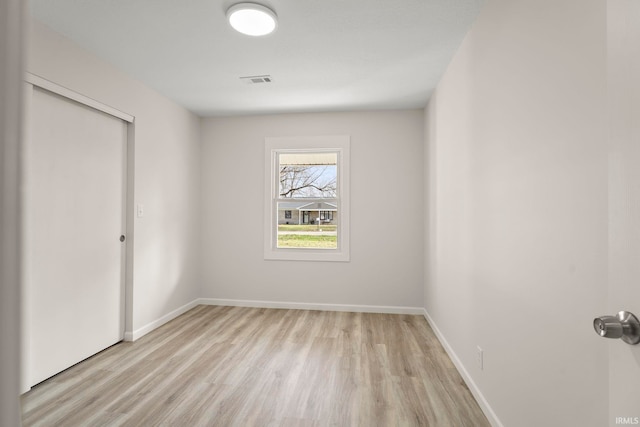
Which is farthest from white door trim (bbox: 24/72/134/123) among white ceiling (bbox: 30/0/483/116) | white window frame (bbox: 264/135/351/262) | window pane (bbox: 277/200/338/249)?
window pane (bbox: 277/200/338/249)

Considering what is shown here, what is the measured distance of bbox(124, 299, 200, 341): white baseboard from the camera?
3.02 m

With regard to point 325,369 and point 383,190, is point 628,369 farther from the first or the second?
point 383,190

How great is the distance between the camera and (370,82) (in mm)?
3127


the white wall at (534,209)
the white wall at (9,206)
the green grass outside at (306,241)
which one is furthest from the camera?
the green grass outside at (306,241)

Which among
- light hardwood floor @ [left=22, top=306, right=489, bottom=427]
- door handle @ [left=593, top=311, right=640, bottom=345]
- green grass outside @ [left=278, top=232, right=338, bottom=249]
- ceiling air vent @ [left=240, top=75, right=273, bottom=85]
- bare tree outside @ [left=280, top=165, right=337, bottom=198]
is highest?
ceiling air vent @ [left=240, top=75, right=273, bottom=85]

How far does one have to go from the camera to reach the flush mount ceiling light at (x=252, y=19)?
6.48ft

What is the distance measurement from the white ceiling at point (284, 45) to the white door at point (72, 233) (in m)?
0.60

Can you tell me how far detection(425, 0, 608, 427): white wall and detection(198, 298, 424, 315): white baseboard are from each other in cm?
144

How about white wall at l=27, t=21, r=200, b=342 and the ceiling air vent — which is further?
the ceiling air vent

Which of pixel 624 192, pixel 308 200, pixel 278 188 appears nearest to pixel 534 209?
pixel 624 192

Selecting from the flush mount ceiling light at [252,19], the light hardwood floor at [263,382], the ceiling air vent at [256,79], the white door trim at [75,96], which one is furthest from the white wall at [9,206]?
the ceiling air vent at [256,79]

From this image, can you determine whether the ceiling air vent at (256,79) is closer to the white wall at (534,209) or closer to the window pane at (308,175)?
the window pane at (308,175)

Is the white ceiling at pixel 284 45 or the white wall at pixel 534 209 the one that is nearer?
the white wall at pixel 534 209

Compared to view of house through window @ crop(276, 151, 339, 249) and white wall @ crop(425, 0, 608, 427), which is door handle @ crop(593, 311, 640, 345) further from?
view of house through window @ crop(276, 151, 339, 249)
